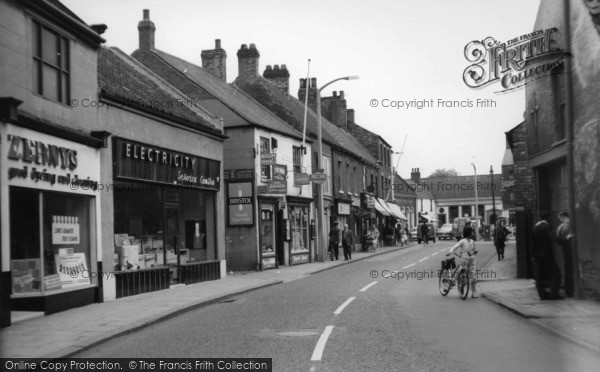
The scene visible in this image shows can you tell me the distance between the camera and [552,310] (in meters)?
Result: 12.7

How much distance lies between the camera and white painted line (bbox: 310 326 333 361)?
28.2ft

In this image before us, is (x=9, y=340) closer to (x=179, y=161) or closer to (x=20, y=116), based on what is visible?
(x=20, y=116)

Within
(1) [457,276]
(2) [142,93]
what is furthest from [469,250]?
(2) [142,93]

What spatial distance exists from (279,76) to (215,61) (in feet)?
23.6

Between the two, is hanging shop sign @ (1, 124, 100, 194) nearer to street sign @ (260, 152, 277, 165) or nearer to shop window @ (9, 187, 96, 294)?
shop window @ (9, 187, 96, 294)

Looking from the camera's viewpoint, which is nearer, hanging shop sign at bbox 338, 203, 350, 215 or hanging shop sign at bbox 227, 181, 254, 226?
hanging shop sign at bbox 227, 181, 254, 226

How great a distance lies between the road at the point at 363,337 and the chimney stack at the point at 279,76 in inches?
1115

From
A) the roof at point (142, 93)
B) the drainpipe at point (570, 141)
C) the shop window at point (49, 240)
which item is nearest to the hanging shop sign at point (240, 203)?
the roof at point (142, 93)

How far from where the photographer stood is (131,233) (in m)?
17.8

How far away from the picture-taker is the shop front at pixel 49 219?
12586mm

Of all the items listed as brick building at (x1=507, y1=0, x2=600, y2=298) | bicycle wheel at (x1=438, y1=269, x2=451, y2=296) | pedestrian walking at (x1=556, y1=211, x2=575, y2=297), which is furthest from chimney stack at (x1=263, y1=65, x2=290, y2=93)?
pedestrian walking at (x1=556, y1=211, x2=575, y2=297)

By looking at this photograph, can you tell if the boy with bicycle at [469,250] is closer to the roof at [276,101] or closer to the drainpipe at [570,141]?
the drainpipe at [570,141]

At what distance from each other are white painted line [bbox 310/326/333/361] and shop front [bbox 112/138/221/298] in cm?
770

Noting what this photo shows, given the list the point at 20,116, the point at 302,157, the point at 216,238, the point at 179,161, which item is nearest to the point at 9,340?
the point at 20,116
